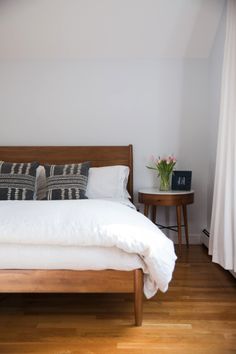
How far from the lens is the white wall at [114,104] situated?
3.52 metres

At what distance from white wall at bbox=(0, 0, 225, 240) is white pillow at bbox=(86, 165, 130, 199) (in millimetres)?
420

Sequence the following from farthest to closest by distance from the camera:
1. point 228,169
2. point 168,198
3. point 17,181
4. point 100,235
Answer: point 168,198 → point 17,181 → point 228,169 → point 100,235

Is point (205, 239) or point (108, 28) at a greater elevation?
point (108, 28)

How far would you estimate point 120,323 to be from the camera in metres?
1.88

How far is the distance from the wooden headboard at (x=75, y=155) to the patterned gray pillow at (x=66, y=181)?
32 centimetres

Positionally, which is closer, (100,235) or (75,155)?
(100,235)

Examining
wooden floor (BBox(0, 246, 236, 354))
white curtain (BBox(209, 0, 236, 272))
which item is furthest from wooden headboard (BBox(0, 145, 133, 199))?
wooden floor (BBox(0, 246, 236, 354))

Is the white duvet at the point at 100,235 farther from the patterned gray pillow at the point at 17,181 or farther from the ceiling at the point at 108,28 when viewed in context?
the ceiling at the point at 108,28

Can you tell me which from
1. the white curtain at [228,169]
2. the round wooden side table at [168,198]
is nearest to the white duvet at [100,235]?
the white curtain at [228,169]

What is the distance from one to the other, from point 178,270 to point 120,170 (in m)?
1.12

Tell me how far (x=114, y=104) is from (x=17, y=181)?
4.52ft

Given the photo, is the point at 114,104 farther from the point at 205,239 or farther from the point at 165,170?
the point at 205,239

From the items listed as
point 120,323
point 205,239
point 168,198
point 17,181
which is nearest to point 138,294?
point 120,323

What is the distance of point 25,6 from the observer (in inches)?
123
